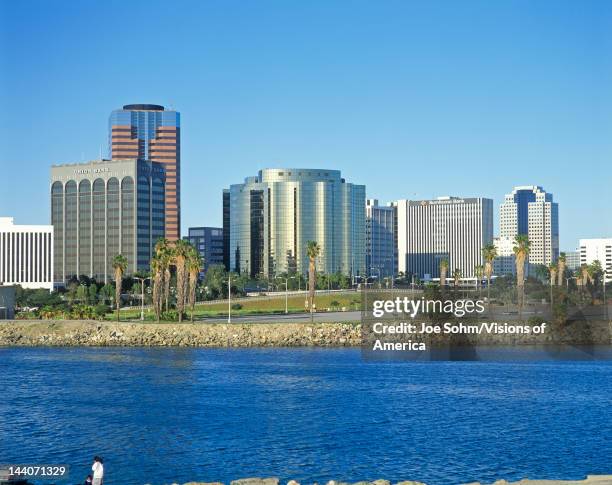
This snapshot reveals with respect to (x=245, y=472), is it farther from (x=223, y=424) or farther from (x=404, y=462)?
(x=223, y=424)

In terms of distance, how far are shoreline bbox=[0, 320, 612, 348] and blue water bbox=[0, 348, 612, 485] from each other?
23.0 metres

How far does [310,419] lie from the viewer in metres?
71.8

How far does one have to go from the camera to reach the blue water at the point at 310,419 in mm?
55656

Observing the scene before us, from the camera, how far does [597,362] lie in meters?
114

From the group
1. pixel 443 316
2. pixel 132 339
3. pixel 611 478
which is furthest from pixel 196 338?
pixel 611 478

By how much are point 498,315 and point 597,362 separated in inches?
1801

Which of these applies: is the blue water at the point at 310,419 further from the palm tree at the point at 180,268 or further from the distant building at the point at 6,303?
the distant building at the point at 6,303

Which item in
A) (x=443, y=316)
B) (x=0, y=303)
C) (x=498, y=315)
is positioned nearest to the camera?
(x=443, y=316)

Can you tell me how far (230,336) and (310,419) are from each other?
6744cm

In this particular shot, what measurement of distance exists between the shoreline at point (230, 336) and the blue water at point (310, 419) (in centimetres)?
2302

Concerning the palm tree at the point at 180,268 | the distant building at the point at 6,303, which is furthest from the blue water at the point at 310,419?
the distant building at the point at 6,303

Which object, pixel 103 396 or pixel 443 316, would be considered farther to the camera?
pixel 443 316

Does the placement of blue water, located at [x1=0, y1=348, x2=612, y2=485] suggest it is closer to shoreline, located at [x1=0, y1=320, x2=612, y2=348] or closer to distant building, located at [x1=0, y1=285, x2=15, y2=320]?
shoreline, located at [x1=0, y1=320, x2=612, y2=348]

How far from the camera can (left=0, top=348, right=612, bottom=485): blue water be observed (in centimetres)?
5566
